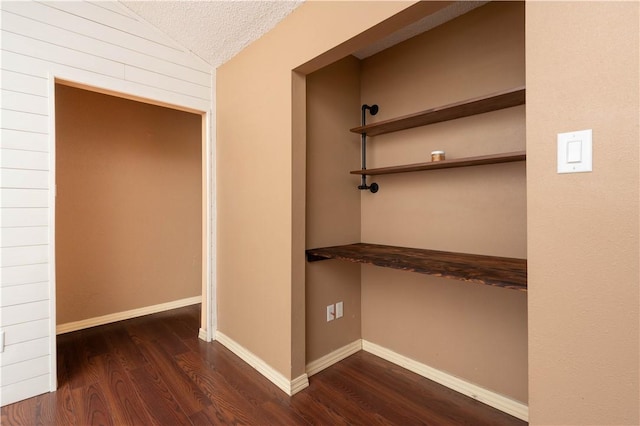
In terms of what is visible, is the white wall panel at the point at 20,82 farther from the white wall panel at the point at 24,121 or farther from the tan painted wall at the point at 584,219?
the tan painted wall at the point at 584,219

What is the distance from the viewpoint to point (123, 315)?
3.10 meters

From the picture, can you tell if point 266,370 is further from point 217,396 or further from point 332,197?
point 332,197

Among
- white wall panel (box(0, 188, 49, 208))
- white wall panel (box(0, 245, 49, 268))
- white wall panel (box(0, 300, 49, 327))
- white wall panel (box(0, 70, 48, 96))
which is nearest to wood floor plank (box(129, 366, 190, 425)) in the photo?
white wall panel (box(0, 300, 49, 327))

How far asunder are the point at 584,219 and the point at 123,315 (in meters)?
3.68

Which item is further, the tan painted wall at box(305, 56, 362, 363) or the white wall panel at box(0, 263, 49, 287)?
the tan painted wall at box(305, 56, 362, 363)

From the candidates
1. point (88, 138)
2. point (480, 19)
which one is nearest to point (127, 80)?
point (88, 138)

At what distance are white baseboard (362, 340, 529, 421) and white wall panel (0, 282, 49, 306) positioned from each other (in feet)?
7.28

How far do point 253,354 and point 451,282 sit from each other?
57.8 inches

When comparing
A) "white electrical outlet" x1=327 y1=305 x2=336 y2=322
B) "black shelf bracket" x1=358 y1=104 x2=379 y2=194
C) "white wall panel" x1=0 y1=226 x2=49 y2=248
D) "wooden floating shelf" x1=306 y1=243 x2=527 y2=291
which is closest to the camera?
"wooden floating shelf" x1=306 y1=243 x2=527 y2=291

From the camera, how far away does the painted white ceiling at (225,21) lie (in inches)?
73.8

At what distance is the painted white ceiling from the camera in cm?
188

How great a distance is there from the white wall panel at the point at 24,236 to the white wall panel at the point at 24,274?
0.44 feet

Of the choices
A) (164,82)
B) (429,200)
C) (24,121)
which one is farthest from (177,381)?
(164,82)

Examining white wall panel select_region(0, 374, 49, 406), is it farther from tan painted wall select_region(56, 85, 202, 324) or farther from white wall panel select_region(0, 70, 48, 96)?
white wall panel select_region(0, 70, 48, 96)
